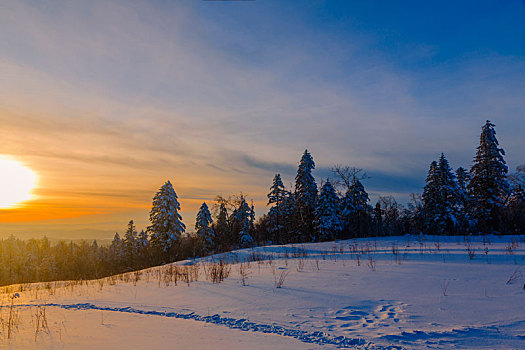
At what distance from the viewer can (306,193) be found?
141ft

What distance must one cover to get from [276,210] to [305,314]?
136ft

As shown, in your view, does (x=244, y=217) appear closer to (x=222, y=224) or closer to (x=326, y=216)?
(x=222, y=224)

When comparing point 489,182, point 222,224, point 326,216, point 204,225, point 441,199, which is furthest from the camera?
point 222,224

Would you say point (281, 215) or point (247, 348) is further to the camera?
point (281, 215)

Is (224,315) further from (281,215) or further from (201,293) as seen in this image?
(281,215)

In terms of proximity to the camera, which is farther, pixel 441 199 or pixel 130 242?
pixel 130 242

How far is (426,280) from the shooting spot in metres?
6.97

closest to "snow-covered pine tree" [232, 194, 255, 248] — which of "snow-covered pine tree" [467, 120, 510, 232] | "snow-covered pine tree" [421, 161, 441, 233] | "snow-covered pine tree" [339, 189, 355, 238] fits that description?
"snow-covered pine tree" [339, 189, 355, 238]

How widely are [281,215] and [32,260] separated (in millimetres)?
62841

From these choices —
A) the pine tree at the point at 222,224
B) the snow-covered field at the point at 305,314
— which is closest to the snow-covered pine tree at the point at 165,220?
the pine tree at the point at 222,224

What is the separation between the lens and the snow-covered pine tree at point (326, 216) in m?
39.2

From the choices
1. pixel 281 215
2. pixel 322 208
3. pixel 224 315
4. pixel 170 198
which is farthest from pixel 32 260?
pixel 224 315

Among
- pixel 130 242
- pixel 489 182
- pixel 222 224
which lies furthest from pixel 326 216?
pixel 130 242

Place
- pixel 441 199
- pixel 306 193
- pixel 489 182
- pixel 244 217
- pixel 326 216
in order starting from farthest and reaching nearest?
pixel 244 217, pixel 306 193, pixel 326 216, pixel 441 199, pixel 489 182
